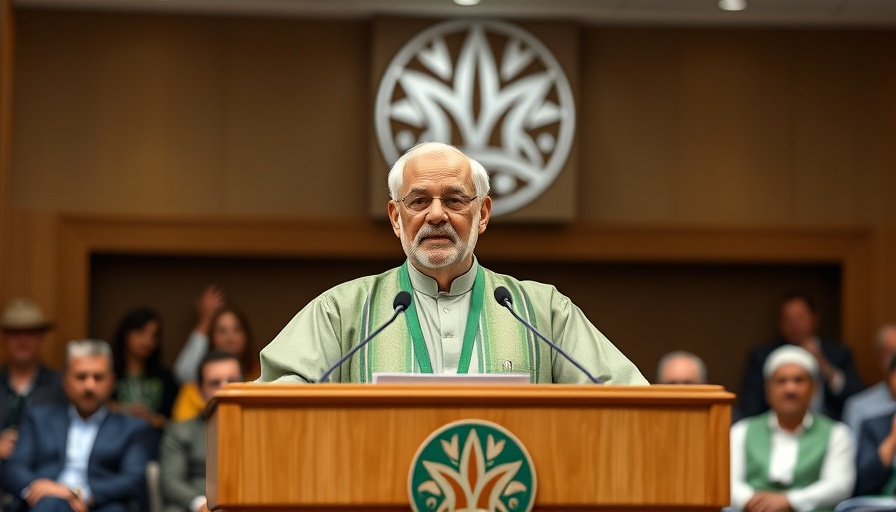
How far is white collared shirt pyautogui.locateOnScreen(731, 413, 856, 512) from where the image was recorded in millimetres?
6109

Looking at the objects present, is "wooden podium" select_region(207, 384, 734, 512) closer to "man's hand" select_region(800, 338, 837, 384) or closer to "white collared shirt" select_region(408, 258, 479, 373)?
"white collared shirt" select_region(408, 258, 479, 373)

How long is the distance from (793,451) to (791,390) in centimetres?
25

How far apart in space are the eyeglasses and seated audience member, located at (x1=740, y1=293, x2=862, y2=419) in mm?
4605

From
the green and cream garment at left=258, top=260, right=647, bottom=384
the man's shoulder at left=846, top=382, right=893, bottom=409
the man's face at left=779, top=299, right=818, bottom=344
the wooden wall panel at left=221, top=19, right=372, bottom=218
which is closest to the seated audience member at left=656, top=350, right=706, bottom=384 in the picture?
the man's shoulder at left=846, top=382, right=893, bottom=409

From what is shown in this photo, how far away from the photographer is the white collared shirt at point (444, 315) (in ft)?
11.0

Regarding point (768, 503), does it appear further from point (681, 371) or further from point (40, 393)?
point (40, 393)

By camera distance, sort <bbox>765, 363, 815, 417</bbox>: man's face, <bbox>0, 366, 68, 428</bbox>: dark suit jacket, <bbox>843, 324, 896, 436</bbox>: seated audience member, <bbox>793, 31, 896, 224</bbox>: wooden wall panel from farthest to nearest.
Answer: <bbox>793, 31, 896, 224</bbox>: wooden wall panel → <bbox>843, 324, 896, 436</bbox>: seated audience member → <bbox>0, 366, 68, 428</bbox>: dark suit jacket → <bbox>765, 363, 815, 417</bbox>: man's face

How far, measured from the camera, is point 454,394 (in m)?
2.52

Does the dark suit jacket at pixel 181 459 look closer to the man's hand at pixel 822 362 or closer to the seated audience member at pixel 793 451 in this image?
the seated audience member at pixel 793 451

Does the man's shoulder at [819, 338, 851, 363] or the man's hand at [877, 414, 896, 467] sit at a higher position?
the man's shoulder at [819, 338, 851, 363]

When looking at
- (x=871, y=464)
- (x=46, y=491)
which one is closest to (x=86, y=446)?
(x=46, y=491)

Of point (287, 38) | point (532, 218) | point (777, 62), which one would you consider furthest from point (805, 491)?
point (287, 38)

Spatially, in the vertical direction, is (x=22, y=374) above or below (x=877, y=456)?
above

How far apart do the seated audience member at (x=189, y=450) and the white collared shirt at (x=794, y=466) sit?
6.79 ft
